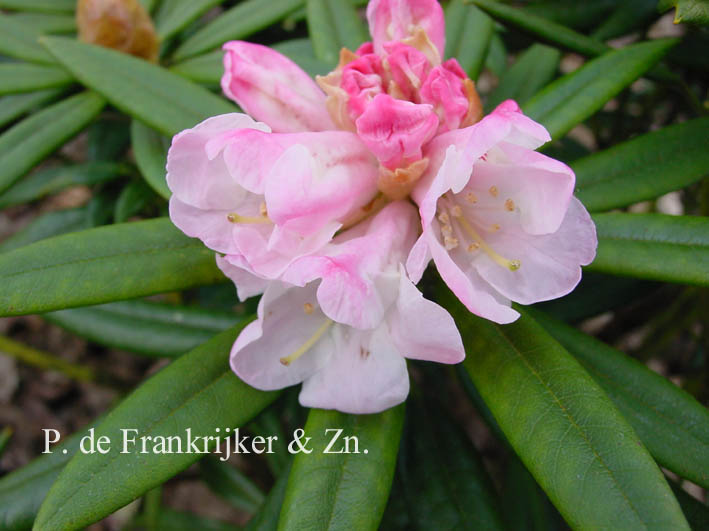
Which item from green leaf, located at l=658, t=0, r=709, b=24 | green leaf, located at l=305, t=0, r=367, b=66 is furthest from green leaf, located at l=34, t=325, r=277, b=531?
green leaf, located at l=658, t=0, r=709, b=24

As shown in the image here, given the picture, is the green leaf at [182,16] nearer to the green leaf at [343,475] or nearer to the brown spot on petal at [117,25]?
the brown spot on petal at [117,25]

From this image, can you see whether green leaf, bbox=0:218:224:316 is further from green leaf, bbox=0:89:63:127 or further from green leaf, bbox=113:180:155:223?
green leaf, bbox=0:89:63:127

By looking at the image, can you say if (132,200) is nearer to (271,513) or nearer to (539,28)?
(271,513)

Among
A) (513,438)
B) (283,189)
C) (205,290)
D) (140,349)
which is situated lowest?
(205,290)

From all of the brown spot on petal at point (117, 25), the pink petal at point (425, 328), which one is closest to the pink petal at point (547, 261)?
the pink petal at point (425, 328)

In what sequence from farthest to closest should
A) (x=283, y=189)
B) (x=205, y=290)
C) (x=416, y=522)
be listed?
(x=205, y=290)
(x=416, y=522)
(x=283, y=189)

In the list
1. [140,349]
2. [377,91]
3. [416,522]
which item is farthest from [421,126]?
[140,349]

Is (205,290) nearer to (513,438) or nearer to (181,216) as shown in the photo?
(181,216)
